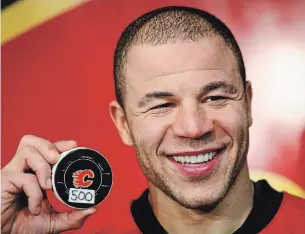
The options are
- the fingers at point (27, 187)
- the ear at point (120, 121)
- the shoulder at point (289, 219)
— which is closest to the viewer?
the fingers at point (27, 187)

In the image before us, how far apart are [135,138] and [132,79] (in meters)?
0.22

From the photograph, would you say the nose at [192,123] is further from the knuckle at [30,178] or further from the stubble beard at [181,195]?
the knuckle at [30,178]

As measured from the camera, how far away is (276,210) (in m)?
1.72

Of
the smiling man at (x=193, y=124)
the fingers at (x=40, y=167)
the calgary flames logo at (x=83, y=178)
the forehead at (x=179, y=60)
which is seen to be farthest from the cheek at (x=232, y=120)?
the fingers at (x=40, y=167)

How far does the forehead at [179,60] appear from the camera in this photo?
164 cm

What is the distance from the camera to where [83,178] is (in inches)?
65.3

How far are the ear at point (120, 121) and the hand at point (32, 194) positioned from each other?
23 centimetres

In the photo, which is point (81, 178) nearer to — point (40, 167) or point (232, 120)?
point (40, 167)

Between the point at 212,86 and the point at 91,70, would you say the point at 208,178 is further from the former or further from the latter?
the point at 91,70

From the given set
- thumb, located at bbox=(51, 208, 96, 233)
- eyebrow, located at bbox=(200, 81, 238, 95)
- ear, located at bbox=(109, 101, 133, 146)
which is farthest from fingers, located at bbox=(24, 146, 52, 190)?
eyebrow, located at bbox=(200, 81, 238, 95)

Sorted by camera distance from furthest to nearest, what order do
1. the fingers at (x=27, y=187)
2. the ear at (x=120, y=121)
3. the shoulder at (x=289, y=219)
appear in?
the ear at (x=120, y=121) → the shoulder at (x=289, y=219) → the fingers at (x=27, y=187)

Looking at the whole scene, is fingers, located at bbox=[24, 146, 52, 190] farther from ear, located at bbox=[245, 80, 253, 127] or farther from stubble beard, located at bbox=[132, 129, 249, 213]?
ear, located at bbox=[245, 80, 253, 127]

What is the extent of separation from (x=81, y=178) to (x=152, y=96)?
38 cm

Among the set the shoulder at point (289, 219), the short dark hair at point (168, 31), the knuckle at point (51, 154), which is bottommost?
the shoulder at point (289, 219)
